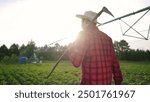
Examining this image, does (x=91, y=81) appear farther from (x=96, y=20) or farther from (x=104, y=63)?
(x=96, y=20)

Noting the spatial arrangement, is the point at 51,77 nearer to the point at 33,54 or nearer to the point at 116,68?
the point at 116,68

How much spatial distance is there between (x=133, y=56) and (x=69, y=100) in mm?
10140

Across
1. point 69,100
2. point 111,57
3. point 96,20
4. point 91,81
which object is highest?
point 96,20

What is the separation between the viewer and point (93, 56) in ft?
9.93

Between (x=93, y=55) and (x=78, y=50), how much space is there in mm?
196

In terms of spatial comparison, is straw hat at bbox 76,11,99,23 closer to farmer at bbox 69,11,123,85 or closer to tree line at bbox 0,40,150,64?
farmer at bbox 69,11,123,85

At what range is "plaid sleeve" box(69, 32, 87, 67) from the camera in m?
2.91

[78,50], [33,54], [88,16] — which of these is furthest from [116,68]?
[33,54]

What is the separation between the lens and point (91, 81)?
3.03 m

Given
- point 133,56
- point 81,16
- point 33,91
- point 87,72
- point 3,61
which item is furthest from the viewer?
point 3,61

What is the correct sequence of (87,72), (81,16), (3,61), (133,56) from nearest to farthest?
(87,72) < (81,16) < (133,56) < (3,61)

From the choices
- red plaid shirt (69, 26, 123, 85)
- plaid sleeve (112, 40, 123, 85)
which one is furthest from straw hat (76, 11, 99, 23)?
plaid sleeve (112, 40, 123, 85)

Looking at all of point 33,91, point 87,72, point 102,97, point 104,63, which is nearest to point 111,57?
point 104,63

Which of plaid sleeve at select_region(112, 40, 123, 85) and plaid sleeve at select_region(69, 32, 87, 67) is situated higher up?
plaid sleeve at select_region(69, 32, 87, 67)
